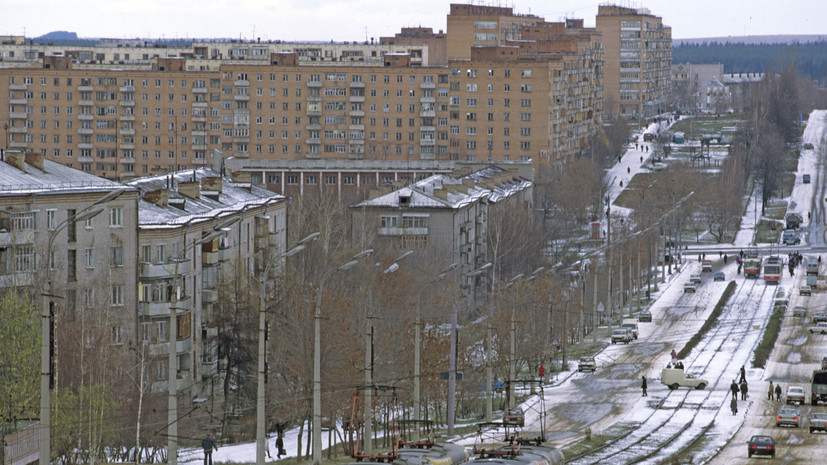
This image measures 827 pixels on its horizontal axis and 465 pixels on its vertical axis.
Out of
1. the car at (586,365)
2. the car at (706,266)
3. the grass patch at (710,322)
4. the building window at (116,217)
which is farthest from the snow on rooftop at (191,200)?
the car at (706,266)

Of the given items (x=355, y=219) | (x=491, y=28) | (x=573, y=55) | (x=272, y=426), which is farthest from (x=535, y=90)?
(x=272, y=426)

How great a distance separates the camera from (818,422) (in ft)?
186

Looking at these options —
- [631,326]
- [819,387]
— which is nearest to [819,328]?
[631,326]

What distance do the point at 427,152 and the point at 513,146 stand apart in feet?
32.2

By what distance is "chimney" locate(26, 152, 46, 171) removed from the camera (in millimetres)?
60656

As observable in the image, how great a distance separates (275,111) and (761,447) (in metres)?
106

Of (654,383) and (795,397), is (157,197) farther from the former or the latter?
(795,397)

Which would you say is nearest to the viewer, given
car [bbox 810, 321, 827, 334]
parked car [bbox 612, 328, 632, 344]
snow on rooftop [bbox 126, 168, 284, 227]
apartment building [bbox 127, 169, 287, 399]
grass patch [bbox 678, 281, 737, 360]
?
apartment building [bbox 127, 169, 287, 399]

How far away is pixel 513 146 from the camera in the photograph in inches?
5802

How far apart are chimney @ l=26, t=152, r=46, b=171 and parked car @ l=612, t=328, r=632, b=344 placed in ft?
131

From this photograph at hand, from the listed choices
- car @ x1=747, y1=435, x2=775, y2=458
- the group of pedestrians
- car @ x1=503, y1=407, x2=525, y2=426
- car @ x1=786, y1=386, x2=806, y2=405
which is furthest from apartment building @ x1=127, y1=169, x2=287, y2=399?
car @ x1=786, y1=386, x2=806, y2=405

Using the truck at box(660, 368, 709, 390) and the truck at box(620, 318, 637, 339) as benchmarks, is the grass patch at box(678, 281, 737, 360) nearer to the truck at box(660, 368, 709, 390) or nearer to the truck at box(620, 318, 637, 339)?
the truck at box(620, 318, 637, 339)

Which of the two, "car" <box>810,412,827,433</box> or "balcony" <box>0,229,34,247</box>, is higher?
"balcony" <box>0,229,34,247</box>

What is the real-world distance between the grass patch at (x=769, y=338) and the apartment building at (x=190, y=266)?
2786 cm
